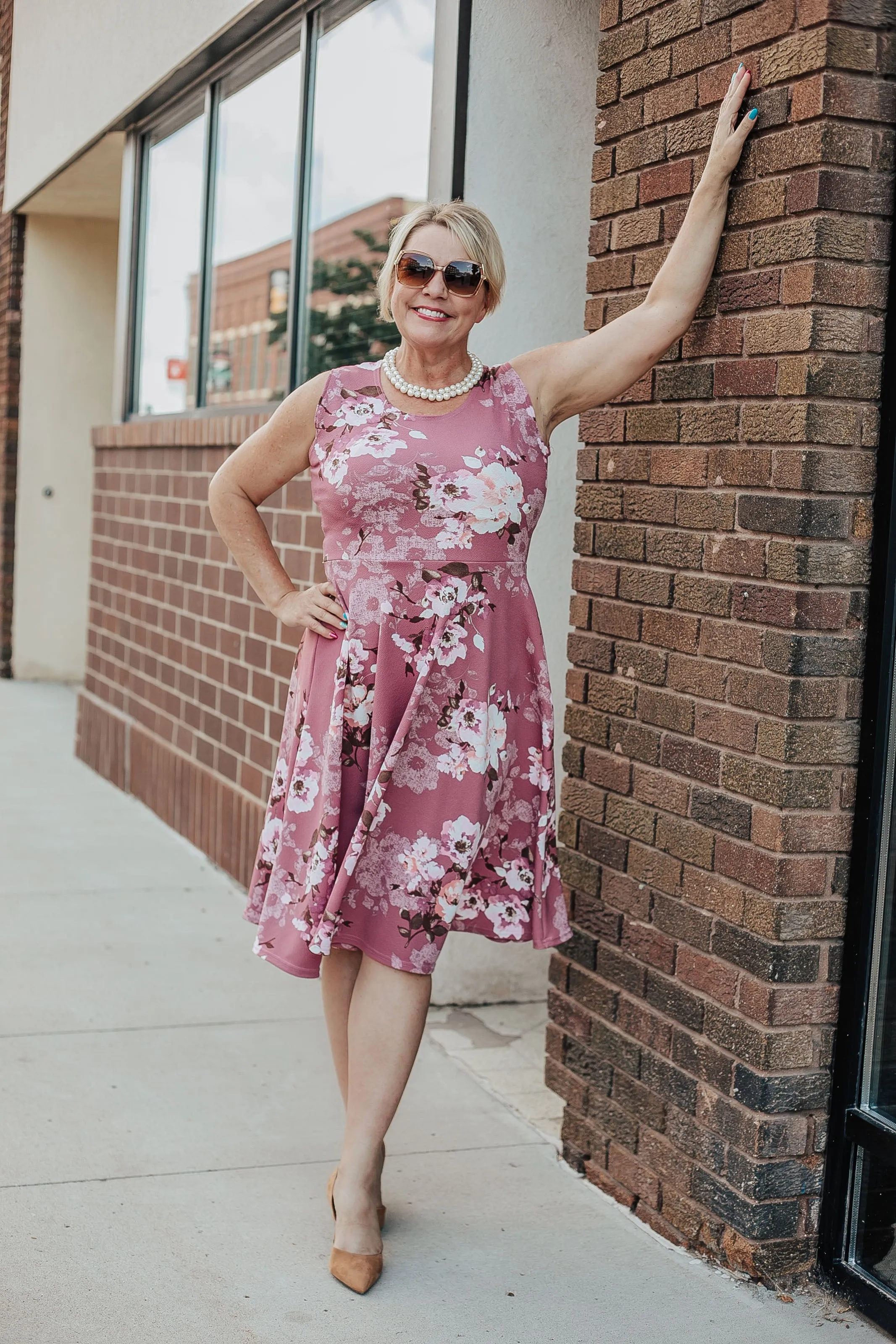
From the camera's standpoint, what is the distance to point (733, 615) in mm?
2881

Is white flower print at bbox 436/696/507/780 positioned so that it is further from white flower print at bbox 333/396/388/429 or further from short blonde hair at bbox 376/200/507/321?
short blonde hair at bbox 376/200/507/321

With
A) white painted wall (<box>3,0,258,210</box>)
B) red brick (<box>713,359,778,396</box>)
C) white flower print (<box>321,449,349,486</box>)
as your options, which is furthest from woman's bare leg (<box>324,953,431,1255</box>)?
white painted wall (<box>3,0,258,210</box>)

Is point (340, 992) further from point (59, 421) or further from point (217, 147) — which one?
point (59, 421)

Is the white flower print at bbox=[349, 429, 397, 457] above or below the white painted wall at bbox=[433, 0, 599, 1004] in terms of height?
below

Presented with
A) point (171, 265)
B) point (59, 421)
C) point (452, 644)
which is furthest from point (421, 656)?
point (59, 421)

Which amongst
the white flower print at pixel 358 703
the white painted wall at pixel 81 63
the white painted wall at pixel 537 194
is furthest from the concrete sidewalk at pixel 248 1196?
the white painted wall at pixel 81 63

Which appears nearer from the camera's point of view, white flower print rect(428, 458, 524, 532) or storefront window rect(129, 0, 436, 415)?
white flower print rect(428, 458, 524, 532)

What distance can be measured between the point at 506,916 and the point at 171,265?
5372mm

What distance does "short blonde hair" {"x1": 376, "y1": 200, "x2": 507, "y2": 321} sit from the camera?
298 centimetres

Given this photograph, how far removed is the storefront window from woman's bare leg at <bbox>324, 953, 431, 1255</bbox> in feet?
7.19

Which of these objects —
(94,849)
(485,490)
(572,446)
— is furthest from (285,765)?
(94,849)

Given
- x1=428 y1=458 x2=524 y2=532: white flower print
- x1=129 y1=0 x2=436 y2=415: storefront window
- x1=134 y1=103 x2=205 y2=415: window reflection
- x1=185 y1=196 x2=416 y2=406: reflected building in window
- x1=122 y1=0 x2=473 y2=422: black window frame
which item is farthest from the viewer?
x1=134 y1=103 x2=205 y2=415: window reflection

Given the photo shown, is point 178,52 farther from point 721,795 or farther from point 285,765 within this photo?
point 721,795

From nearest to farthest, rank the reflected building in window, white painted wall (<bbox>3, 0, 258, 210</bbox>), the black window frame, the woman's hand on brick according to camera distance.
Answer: the woman's hand on brick < the reflected building in window < the black window frame < white painted wall (<bbox>3, 0, 258, 210</bbox>)
